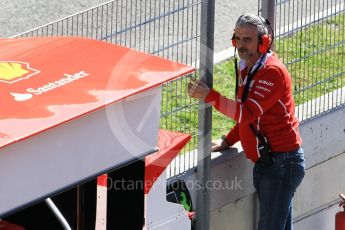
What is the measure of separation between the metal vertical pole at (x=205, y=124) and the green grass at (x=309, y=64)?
112mm

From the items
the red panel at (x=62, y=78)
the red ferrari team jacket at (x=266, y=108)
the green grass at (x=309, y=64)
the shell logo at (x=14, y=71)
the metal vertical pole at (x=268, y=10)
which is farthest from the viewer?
the green grass at (x=309, y=64)

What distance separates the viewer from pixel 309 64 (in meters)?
8.16

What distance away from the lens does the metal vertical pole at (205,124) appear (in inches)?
281

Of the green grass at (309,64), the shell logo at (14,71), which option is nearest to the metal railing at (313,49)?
the green grass at (309,64)

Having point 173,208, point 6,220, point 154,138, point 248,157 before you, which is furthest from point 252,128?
point 6,220

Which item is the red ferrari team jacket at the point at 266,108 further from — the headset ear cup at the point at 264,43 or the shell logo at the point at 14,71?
the shell logo at the point at 14,71

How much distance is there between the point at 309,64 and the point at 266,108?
49.8 inches

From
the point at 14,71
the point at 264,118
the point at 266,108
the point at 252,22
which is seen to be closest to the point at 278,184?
the point at 264,118

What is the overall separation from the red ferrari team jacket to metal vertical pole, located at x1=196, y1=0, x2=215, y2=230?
205 mm

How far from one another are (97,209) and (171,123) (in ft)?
4.12

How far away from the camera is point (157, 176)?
259 inches

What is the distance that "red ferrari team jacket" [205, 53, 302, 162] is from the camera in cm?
691

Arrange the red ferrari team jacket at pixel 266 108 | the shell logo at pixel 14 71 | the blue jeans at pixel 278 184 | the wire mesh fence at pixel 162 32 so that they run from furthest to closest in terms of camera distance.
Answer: the blue jeans at pixel 278 184, the wire mesh fence at pixel 162 32, the red ferrari team jacket at pixel 266 108, the shell logo at pixel 14 71

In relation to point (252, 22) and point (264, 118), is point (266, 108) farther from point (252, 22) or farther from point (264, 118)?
point (252, 22)
